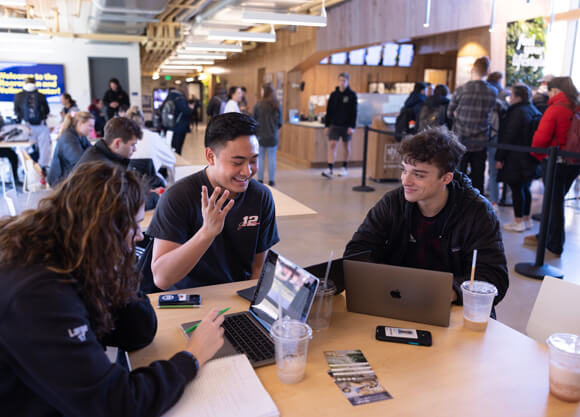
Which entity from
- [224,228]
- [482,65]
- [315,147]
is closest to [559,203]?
[482,65]

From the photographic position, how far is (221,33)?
852 centimetres

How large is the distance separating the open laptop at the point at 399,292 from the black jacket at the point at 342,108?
269 inches

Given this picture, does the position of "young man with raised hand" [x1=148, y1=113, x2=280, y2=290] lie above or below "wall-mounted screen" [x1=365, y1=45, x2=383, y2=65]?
below

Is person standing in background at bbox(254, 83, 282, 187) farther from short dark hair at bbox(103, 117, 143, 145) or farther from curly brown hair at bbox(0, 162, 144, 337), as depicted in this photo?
curly brown hair at bbox(0, 162, 144, 337)

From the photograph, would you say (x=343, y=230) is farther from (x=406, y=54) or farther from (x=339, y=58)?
(x=406, y=54)

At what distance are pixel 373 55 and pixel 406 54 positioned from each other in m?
0.81

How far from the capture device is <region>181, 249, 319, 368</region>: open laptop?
1.26 meters

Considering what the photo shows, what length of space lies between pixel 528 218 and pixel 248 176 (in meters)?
4.36

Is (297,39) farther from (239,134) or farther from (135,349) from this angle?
(135,349)

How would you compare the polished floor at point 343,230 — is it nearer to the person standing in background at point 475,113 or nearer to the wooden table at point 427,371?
the person standing in background at point 475,113

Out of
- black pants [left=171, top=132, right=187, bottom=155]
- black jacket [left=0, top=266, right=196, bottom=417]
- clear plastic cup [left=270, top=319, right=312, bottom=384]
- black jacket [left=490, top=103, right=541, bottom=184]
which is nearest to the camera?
black jacket [left=0, top=266, right=196, bottom=417]

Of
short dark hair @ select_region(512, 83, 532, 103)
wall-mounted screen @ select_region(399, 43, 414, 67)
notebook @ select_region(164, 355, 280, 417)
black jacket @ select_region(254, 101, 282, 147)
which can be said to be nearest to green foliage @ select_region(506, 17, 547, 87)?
short dark hair @ select_region(512, 83, 532, 103)

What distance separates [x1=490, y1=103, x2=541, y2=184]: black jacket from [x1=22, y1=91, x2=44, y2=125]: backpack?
7303 mm

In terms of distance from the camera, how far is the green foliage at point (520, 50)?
263 inches
